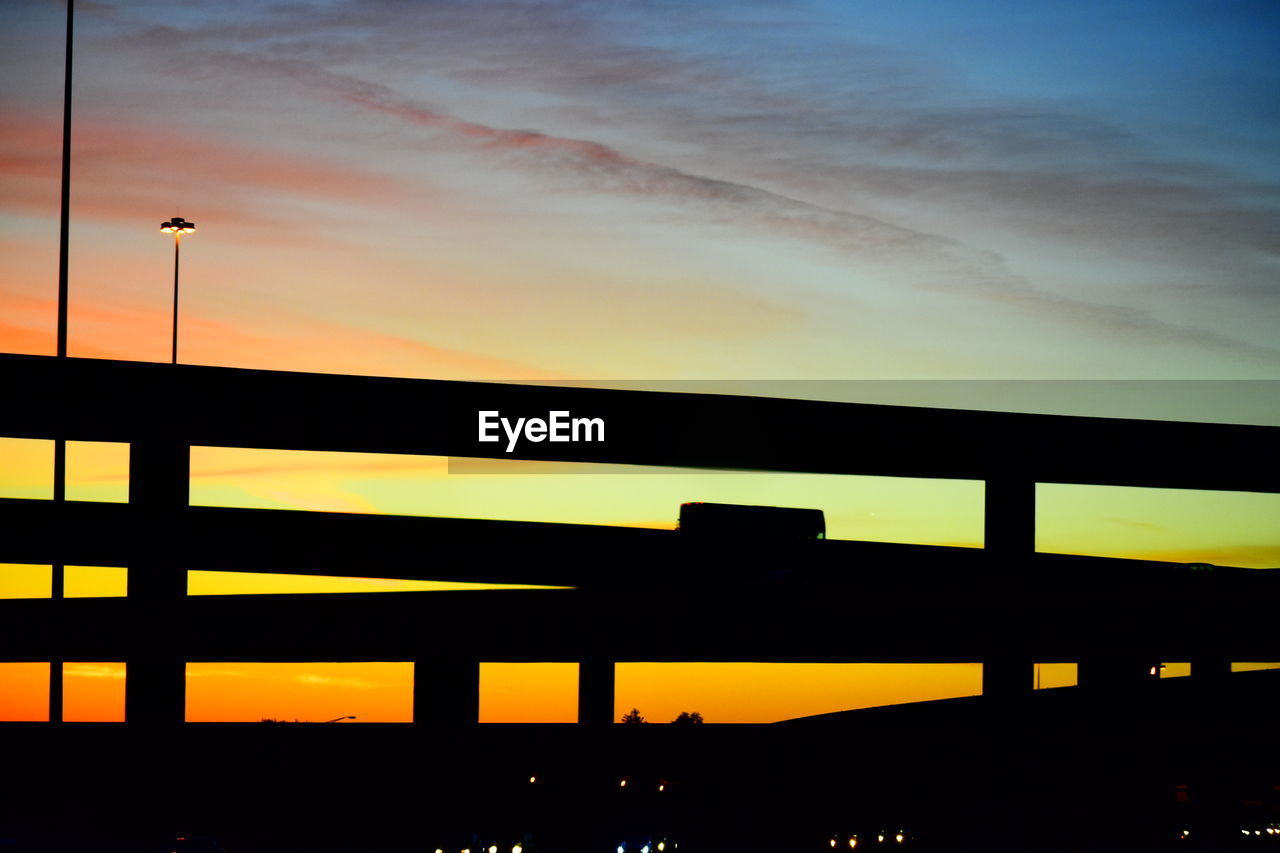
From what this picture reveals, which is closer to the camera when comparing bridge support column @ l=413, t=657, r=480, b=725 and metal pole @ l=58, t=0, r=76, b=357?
metal pole @ l=58, t=0, r=76, b=357

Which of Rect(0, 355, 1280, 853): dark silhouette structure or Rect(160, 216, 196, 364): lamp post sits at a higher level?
Rect(160, 216, 196, 364): lamp post

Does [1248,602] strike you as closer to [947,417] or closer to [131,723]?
[947,417]

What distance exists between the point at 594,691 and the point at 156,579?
48.4 feet

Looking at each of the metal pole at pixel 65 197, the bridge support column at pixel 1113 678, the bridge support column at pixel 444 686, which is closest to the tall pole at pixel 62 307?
the metal pole at pixel 65 197

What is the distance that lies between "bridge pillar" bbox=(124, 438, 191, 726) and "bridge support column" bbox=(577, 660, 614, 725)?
13.3m

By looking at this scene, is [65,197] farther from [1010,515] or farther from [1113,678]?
[1113,678]

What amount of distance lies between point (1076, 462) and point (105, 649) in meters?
28.9

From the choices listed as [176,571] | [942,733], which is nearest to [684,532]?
[942,733]

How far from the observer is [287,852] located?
38250 mm

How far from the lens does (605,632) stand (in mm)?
44156

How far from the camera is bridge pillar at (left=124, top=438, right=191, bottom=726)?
39.8 metres

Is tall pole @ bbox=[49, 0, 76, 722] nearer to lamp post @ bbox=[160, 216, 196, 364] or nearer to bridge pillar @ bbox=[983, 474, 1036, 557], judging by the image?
lamp post @ bbox=[160, 216, 196, 364]

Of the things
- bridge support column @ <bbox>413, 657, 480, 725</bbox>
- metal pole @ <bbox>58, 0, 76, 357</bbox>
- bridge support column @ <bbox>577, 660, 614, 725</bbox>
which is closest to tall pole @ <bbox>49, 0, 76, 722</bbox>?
metal pole @ <bbox>58, 0, 76, 357</bbox>

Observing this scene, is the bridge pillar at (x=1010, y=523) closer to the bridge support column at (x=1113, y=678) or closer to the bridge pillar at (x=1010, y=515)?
the bridge pillar at (x=1010, y=515)
